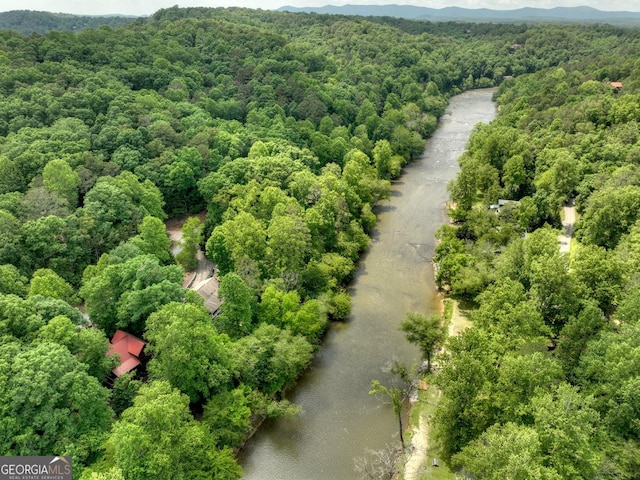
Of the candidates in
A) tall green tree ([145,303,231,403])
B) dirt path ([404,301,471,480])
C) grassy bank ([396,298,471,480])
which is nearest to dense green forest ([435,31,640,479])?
grassy bank ([396,298,471,480])

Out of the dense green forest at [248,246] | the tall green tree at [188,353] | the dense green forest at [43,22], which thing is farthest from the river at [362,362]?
the dense green forest at [43,22]

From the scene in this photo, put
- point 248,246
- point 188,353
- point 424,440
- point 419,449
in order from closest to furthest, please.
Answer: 1. point 188,353
2. point 419,449
3. point 424,440
4. point 248,246

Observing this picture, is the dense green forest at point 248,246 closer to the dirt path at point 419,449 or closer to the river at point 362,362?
the river at point 362,362

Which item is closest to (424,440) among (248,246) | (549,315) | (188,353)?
(549,315)

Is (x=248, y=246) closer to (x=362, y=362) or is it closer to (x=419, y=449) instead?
(x=362, y=362)

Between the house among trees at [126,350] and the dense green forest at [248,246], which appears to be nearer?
the dense green forest at [248,246]

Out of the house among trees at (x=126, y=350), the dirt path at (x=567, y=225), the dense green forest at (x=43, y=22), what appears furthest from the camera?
the dense green forest at (x=43, y=22)

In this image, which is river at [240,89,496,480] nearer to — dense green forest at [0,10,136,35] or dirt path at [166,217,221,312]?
dirt path at [166,217,221,312]
